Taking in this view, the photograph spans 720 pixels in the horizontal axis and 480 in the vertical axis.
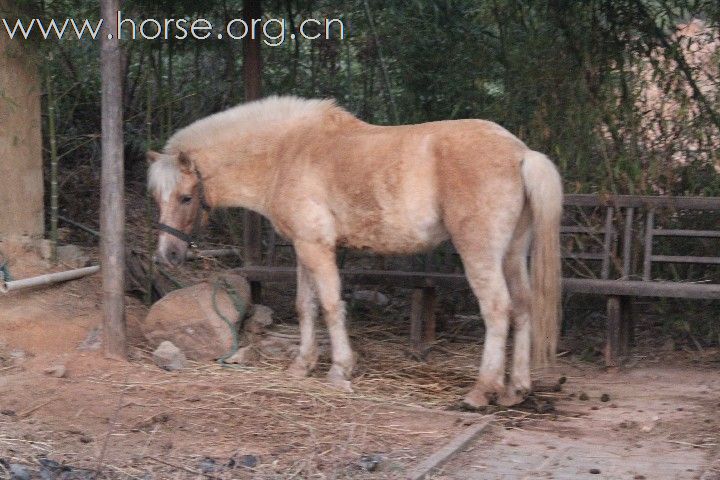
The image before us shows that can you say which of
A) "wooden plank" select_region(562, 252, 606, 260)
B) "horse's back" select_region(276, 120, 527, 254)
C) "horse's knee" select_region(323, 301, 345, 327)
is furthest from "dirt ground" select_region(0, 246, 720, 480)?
"horse's back" select_region(276, 120, 527, 254)

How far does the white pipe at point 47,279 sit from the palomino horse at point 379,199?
36.5 inches

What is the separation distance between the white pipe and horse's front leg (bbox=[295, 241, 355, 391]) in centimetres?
183

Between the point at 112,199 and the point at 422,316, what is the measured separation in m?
2.42

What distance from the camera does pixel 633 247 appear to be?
7.54 metres

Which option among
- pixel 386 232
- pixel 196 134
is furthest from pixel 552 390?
pixel 196 134

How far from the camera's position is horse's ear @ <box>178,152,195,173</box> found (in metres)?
6.66

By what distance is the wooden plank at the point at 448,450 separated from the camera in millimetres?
4660

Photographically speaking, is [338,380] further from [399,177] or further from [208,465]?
[208,465]

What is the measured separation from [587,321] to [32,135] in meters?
4.49

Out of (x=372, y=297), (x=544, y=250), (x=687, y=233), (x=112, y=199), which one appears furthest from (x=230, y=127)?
(x=687, y=233)

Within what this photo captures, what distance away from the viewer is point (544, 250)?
5.90 meters

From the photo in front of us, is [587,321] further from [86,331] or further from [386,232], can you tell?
[86,331]

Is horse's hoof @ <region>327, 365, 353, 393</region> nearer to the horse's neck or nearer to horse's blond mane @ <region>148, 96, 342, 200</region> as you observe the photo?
the horse's neck

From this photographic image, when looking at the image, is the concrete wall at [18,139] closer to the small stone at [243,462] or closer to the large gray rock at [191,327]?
the large gray rock at [191,327]
